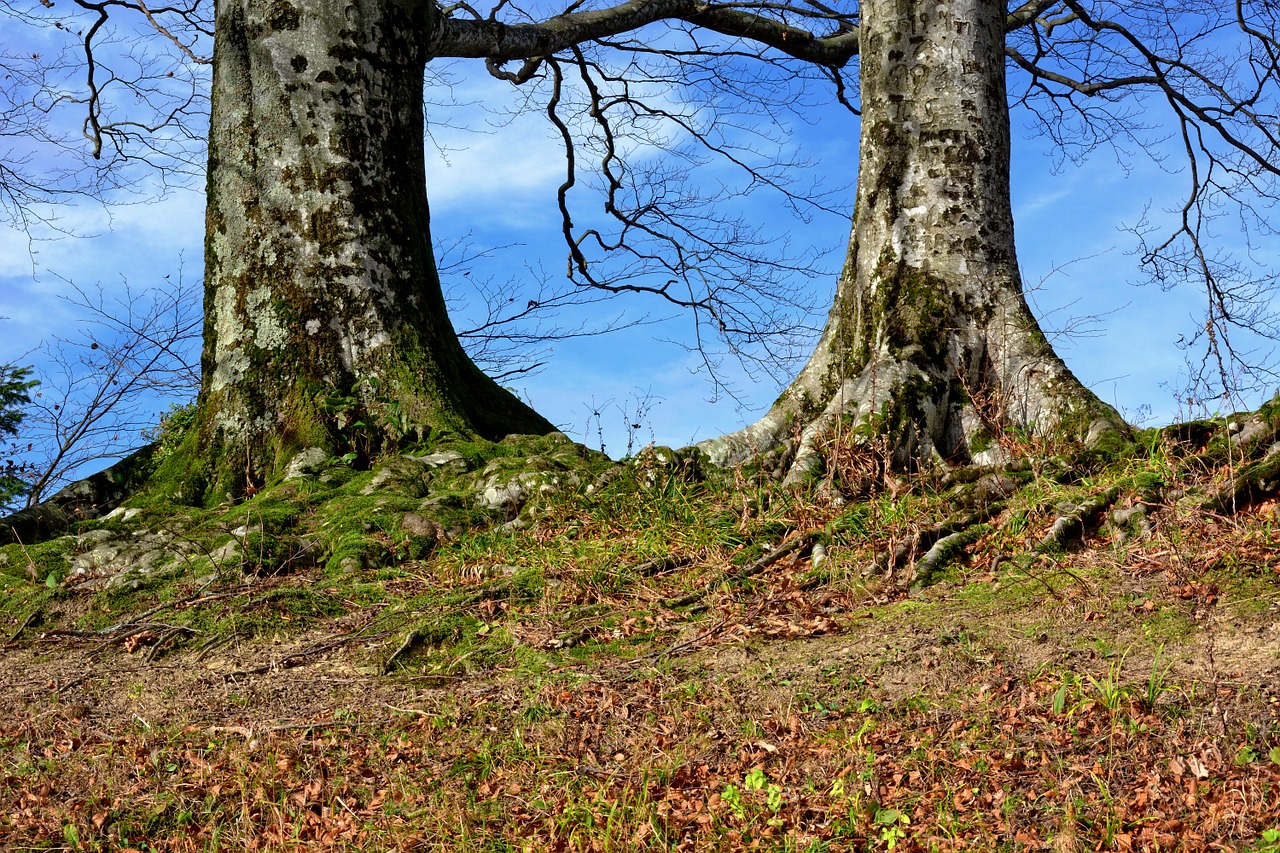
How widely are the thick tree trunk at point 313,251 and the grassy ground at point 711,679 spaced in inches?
61.6

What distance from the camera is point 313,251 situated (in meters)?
7.65

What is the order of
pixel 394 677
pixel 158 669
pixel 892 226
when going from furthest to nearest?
1. pixel 892 226
2. pixel 158 669
3. pixel 394 677

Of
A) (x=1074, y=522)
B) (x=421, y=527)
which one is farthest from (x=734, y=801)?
(x=421, y=527)

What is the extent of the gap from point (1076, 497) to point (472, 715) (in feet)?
10.3

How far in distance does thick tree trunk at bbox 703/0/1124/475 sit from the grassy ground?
2.04 ft

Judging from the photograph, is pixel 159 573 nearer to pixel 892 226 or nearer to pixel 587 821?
pixel 587 821

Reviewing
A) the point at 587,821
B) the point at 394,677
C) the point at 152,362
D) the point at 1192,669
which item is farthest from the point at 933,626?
the point at 152,362

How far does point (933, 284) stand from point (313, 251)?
445 centimetres

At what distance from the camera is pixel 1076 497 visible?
512 cm

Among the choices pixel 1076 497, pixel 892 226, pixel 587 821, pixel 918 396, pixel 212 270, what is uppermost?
pixel 212 270

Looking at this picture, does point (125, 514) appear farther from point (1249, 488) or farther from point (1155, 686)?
point (1249, 488)

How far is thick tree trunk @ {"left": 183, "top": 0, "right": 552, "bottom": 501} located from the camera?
24.6ft

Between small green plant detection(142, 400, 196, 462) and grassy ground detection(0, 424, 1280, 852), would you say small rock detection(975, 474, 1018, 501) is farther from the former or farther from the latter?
small green plant detection(142, 400, 196, 462)

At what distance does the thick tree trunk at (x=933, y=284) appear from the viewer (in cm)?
652
